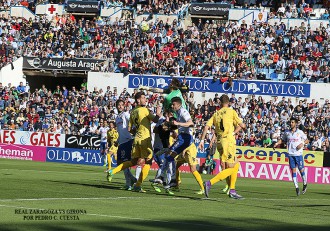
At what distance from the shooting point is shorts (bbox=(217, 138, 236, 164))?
64.1 feet

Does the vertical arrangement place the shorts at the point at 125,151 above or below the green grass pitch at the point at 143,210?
above

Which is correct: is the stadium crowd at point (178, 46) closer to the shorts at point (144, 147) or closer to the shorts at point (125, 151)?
the shorts at point (125, 151)

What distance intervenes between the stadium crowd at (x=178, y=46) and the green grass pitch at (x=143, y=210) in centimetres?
2701

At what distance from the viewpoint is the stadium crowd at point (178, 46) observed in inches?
1896

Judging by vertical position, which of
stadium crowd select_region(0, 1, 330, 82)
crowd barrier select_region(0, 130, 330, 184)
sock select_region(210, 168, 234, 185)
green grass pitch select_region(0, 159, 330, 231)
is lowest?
crowd barrier select_region(0, 130, 330, 184)

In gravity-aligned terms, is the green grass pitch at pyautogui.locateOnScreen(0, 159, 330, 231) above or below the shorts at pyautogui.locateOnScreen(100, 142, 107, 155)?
above

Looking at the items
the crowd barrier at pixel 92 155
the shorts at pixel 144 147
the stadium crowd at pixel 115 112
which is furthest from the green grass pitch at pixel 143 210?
the stadium crowd at pixel 115 112

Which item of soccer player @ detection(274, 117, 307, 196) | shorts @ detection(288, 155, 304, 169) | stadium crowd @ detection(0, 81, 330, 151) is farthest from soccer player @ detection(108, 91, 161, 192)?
stadium crowd @ detection(0, 81, 330, 151)

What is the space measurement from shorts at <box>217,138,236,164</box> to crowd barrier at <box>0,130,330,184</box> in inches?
680

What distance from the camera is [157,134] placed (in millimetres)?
22625

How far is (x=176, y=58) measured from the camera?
1999 inches

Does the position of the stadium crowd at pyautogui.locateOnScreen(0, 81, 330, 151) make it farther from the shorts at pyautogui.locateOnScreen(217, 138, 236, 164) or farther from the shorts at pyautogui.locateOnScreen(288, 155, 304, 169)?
the shorts at pyautogui.locateOnScreen(217, 138, 236, 164)

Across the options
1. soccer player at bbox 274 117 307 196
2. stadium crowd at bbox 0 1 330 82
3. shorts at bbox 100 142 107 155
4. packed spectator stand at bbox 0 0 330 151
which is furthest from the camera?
stadium crowd at bbox 0 1 330 82

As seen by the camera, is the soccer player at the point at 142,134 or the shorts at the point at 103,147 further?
the shorts at the point at 103,147
